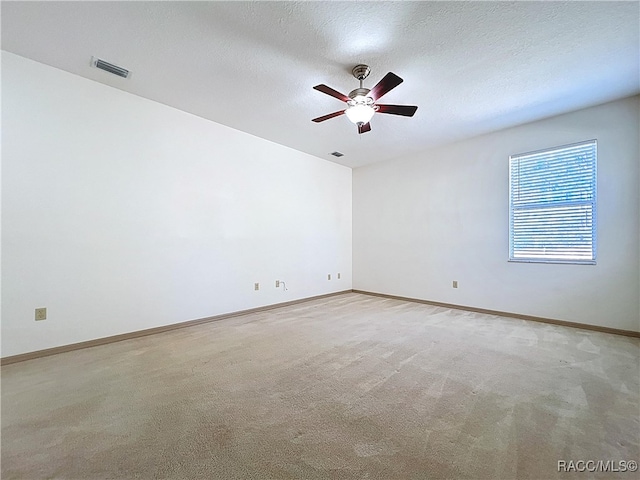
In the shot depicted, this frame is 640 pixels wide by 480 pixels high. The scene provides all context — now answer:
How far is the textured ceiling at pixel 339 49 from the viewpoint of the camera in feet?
6.57

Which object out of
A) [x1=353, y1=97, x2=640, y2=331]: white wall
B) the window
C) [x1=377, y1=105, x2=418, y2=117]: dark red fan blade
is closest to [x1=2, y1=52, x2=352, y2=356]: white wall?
[x1=353, y1=97, x2=640, y2=331]: white wall

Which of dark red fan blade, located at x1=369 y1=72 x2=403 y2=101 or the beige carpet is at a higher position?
dark red fan blade, located at x1=369 y1=72 x2=403 y2=101

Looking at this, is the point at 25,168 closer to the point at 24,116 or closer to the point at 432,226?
the point at 24,116

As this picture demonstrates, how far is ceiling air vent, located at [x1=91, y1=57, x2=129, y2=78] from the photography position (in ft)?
8.41

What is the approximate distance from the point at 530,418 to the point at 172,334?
348 cm

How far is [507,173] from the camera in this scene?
413 cm

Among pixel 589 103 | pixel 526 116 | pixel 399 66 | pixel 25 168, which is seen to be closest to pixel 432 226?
pixel 526 116

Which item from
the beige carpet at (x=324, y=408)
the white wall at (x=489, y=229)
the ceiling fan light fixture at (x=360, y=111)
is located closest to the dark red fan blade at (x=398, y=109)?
the ceiling fan light fixture at (x=360, y=111)

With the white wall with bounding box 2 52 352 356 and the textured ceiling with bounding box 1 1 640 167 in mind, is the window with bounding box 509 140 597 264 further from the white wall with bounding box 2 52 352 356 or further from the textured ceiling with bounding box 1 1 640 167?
the white wall with bounding box 2 52 352 356

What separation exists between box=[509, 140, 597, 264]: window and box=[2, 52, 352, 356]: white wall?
368cm

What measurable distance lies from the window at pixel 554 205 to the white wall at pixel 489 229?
3.9 inches

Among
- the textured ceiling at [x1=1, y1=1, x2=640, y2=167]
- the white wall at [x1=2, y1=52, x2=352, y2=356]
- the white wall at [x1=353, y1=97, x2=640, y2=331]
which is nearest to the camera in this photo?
the textured ceiling at [x1=1, y1=1, x2=640, y2=167]

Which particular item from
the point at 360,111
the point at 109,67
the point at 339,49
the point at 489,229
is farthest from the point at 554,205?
the point at 109,67

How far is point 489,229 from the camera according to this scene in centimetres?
430
